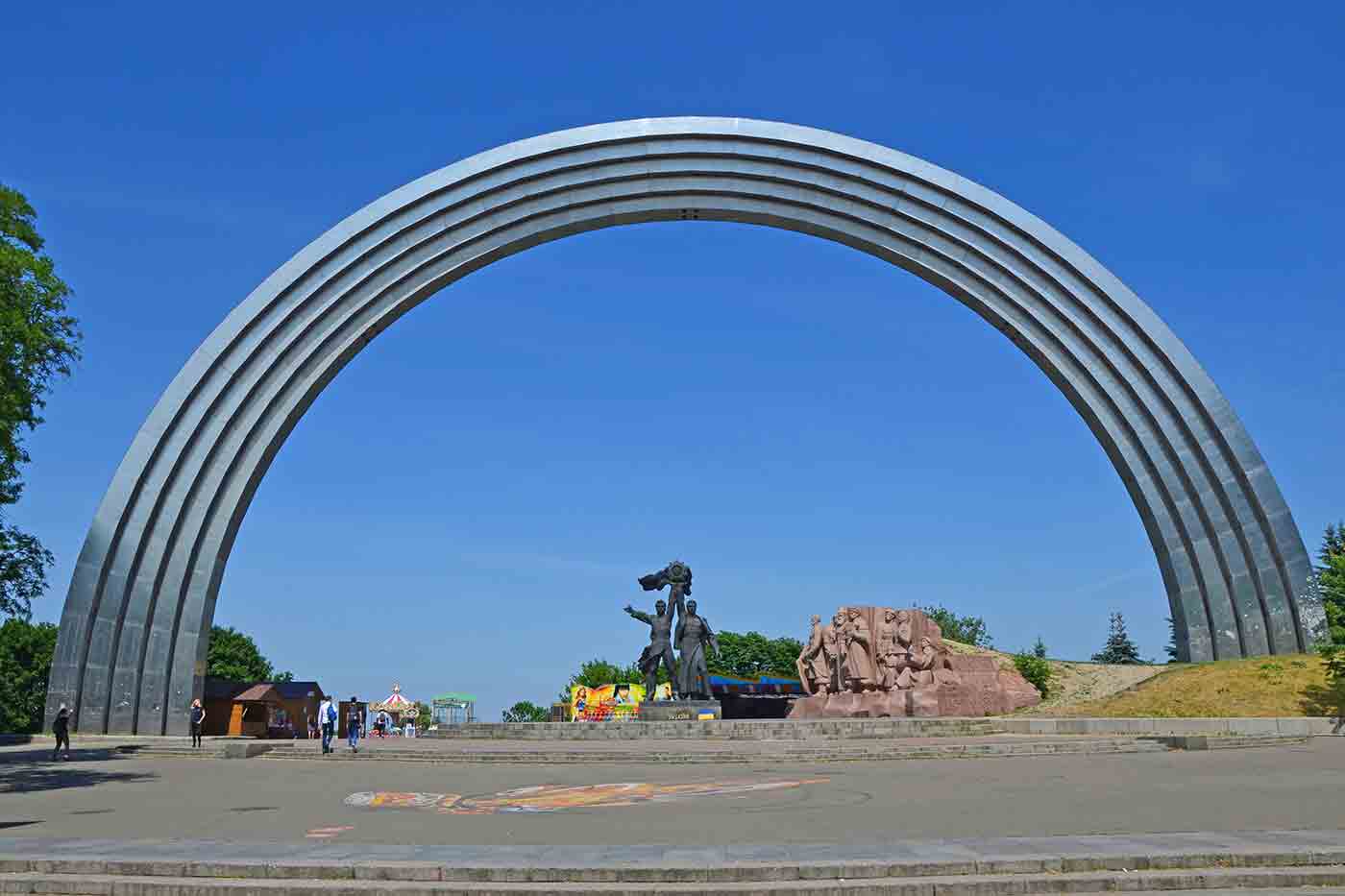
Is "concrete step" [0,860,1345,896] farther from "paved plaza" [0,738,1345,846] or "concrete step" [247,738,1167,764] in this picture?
"concrete step" [247,738,1167,764]

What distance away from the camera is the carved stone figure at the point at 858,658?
2652cm

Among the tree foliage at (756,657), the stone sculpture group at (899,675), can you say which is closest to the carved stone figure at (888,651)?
the stone sculpture group at (899,675)

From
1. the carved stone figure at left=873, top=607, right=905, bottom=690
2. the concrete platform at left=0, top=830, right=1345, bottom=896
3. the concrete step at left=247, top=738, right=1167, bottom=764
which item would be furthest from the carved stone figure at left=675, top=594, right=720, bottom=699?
the concrete platform at left=0, top=830, right=1345, bottom=896

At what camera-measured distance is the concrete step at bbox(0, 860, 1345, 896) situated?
20.6 feet

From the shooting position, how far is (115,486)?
3075 centimetres

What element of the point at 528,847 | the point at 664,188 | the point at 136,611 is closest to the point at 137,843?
the point at 528,847

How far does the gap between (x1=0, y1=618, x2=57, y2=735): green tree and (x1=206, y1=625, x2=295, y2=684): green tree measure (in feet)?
27.6

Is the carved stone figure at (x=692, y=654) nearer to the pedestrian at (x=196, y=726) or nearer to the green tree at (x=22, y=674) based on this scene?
the pedestrian at (x=196, y=726)

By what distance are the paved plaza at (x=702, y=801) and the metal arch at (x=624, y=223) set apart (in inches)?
571

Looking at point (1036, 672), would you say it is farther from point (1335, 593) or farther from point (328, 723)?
point (328, 723)

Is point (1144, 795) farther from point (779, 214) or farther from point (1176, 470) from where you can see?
point (779, 214)

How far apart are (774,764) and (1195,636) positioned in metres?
20.4

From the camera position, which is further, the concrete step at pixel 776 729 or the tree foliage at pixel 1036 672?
the tree foliage at pixel 1036 672

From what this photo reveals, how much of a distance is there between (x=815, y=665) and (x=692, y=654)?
12.5 ft
